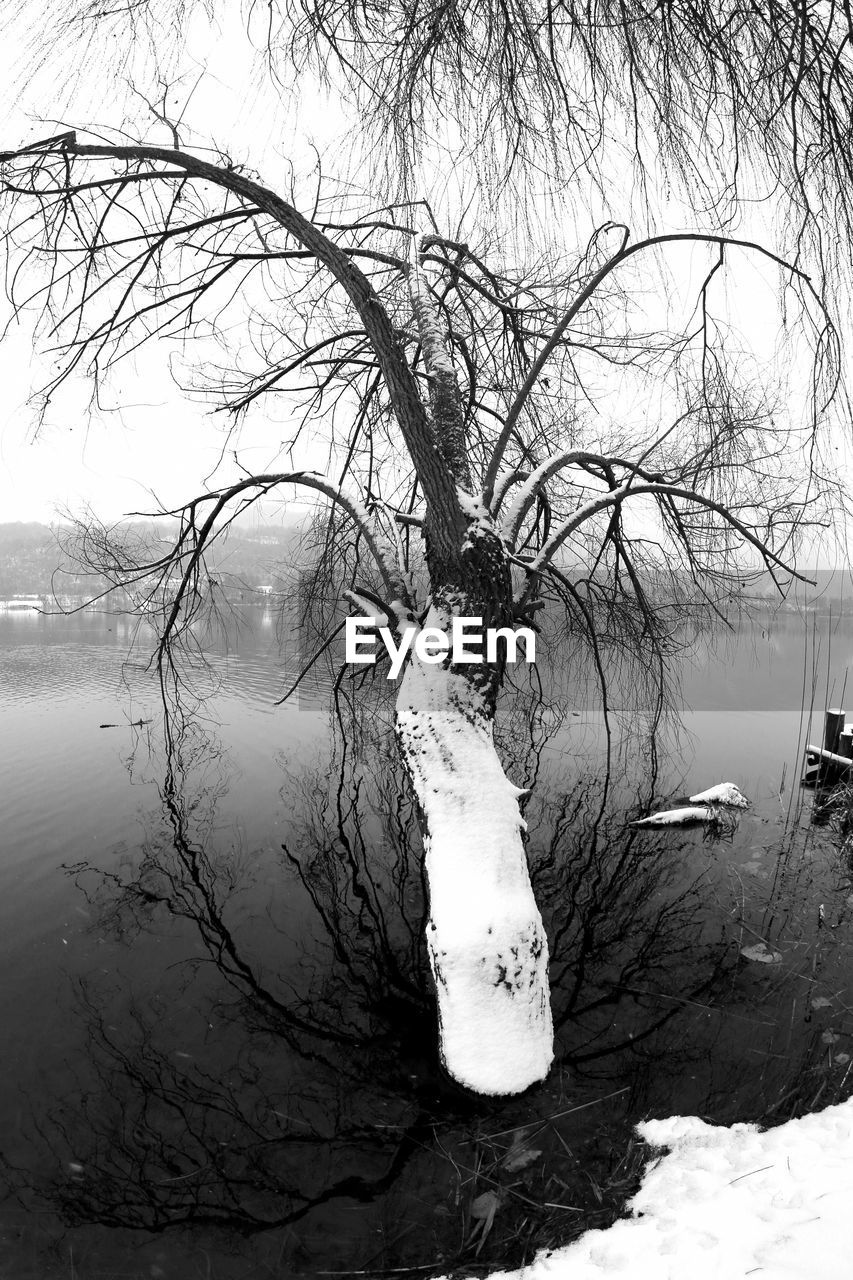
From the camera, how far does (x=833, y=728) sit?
31.6 ft

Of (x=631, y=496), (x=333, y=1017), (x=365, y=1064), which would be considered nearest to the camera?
(x=365, y=1064)

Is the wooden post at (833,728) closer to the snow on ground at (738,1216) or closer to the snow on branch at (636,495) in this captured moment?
the snow on branch at (636,495)

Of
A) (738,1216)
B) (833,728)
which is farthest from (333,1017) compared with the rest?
(833,728)

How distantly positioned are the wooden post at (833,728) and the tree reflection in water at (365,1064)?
3871 mm

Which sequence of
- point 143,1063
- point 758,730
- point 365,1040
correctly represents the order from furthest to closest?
point 758,730 → point 365,1040 → point 143,1063

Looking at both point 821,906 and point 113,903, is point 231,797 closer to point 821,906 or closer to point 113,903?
point 113,903

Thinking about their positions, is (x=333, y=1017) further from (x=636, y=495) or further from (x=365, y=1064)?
(x=636, y=495)

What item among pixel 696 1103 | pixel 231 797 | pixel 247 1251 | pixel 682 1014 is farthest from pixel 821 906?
pixel 231 797

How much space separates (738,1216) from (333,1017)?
2.85 meters

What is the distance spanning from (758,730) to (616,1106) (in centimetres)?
1206

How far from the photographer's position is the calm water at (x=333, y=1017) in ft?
9.52

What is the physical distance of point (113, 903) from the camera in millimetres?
6062
